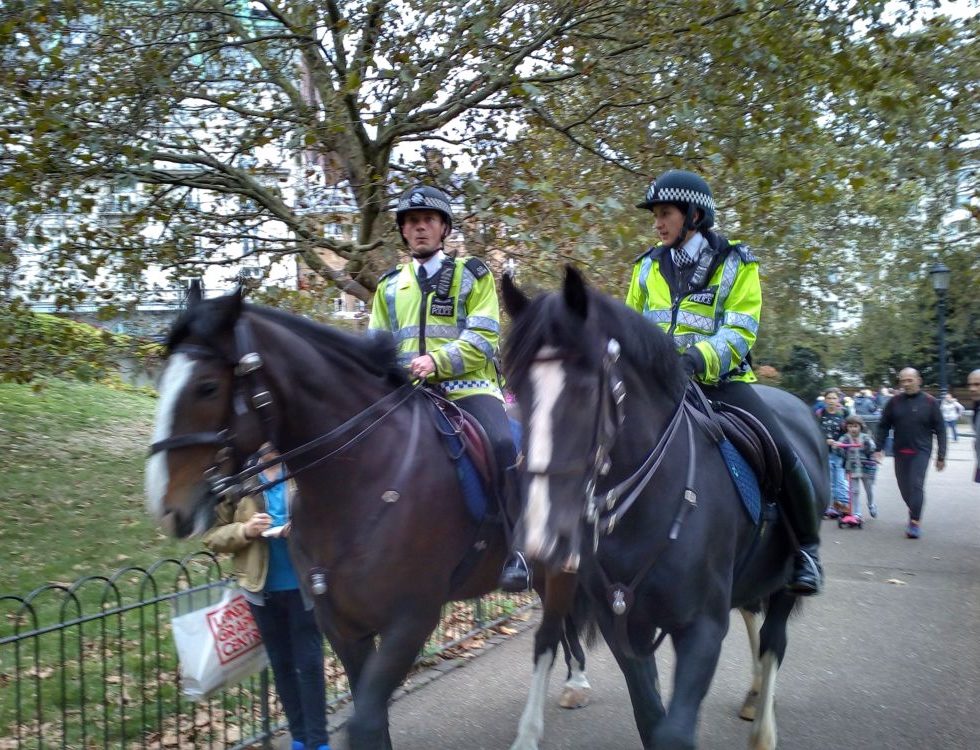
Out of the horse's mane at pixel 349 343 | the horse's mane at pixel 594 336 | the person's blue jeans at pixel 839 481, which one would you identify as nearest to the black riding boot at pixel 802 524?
the horse's mane at pixel 594 336

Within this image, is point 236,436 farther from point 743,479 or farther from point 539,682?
point 539,682

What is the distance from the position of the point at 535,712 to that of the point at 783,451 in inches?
86.1

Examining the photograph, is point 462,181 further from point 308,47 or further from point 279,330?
point 279,330

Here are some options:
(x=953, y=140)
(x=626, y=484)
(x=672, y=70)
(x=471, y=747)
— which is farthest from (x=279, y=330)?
(x=953, y=140)

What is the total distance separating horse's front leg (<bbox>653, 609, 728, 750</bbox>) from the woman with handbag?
2.02 metres

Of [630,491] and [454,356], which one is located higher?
[454,356]

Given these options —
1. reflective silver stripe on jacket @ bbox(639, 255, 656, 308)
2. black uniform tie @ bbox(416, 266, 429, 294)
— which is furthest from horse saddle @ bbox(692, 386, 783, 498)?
black uniform tie @ bbox(416, 266, 429, 294)

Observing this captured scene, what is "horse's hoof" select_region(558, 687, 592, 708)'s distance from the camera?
19.3 ft

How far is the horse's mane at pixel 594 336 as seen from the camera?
313 cm

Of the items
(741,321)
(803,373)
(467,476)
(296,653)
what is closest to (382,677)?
(467,476)

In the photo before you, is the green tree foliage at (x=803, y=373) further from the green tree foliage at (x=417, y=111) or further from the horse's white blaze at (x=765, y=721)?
the horse's white blaze at (x=765, y=721)

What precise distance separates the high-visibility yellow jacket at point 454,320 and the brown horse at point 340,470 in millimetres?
365

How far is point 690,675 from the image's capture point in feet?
11.0

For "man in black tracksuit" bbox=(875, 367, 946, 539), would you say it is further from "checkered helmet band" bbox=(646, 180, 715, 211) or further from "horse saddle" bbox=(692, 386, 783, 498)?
"checkered helmet band" bbox=(646, 180, 715, 211)
